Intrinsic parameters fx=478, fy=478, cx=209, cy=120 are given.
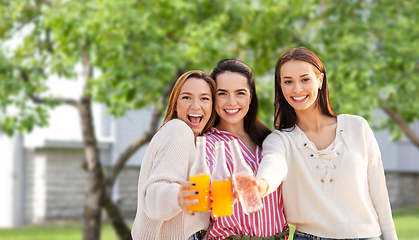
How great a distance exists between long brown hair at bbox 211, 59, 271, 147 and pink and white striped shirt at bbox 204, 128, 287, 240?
0.19m

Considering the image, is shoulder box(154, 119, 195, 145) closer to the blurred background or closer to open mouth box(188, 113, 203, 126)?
open mouth box(188, 113, 203, 126)

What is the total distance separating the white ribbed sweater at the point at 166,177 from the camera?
2.03m

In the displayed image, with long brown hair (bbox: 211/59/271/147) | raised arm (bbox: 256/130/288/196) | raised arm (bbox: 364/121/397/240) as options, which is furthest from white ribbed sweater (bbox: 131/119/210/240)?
raised arm (bbox: 364/121/397/240)

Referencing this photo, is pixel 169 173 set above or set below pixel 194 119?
below

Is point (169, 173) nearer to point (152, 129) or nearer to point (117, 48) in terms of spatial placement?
point (117, 48)

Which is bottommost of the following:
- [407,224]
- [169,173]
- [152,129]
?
[407,224]

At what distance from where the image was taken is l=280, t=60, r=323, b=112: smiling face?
2.37 meters

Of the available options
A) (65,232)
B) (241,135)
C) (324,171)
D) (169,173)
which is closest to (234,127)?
(241,135)

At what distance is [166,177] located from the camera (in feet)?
6.64

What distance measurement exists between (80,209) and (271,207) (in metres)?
10.5

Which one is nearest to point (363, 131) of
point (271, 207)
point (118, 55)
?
point (271, 207)

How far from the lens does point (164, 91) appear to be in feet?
21.6

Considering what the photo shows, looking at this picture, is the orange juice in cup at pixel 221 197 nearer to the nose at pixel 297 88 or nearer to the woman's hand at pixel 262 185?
the woman's hand at pixel 262 185

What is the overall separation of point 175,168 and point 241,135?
605 millimetres
